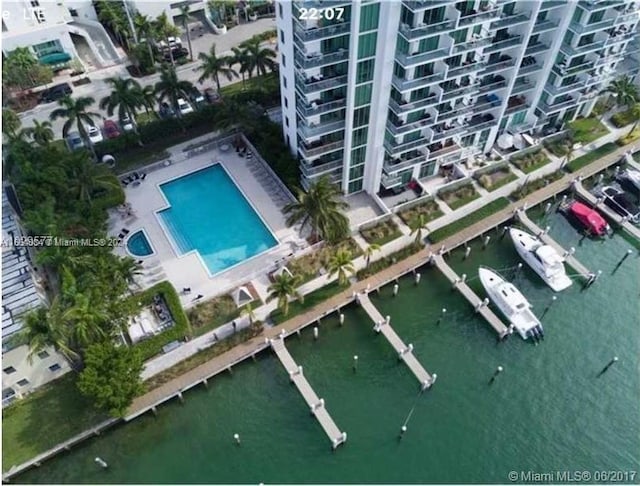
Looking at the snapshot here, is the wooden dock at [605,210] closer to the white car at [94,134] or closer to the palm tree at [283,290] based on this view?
the palm tree at [283,290]

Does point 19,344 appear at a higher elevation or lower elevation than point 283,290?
lower

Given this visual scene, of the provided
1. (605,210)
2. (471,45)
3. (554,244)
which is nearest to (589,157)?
(605,210)

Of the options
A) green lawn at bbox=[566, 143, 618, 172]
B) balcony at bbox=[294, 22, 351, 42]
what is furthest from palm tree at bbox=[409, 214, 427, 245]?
green lawn at bbox=[566, 143, 618, 172]

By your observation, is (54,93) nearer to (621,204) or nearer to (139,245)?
(139,245)

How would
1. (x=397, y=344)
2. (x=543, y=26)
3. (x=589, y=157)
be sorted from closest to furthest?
(x=397, y=344), (x=543, y=26), (x=589, y=157)

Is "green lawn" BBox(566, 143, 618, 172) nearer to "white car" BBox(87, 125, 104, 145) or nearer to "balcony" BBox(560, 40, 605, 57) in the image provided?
"balcony" BBox(560, 40, 605, 57)

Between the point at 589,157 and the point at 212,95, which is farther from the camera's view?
the point at 212,95

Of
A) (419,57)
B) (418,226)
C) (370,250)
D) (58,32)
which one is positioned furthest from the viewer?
(58,32)
